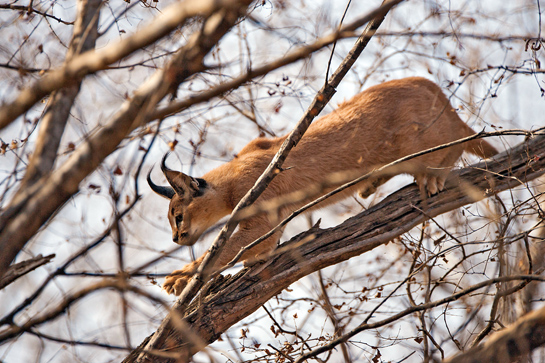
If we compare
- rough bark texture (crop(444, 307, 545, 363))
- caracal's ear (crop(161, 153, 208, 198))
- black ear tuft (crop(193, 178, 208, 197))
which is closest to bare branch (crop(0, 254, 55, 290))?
caracal's ear (crop(161, 153, 208, 198))

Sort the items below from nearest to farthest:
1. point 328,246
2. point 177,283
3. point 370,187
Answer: point 328,246, point 177,283, point 370,187

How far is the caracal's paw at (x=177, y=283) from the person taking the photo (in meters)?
5.31

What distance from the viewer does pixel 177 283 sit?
5.30m

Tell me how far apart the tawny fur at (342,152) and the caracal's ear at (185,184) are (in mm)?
12

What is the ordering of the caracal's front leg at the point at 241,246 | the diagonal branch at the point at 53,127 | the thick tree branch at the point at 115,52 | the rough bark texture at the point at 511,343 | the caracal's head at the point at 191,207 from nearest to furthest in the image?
the thick tree branch at the point at 115,52
the rough bark texture at the point at 511,343
the diagonal branch at the point at 53,127
the caracal's front leg at the point at 241,246
the caracal's head at the point at 191,207

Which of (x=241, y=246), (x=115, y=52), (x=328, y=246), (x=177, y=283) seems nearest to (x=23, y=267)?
(x=177, y=283)

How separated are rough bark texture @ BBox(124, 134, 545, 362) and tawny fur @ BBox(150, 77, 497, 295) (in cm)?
72

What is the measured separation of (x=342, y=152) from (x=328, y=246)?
1.72 meters

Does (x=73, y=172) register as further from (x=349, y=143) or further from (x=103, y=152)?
(x=349, y=143)

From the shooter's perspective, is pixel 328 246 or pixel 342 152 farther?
pixel 342 152

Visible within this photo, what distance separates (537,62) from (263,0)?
2328 millimetres

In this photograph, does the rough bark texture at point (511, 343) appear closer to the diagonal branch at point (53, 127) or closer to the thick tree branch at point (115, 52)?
the thick tree branch at point (115, 52)

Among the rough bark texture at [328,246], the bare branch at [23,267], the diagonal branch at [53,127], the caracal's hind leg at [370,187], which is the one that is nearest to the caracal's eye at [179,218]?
the rough bark texture at [328,246]

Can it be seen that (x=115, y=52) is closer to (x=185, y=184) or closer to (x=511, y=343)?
(x=511, y=343)
